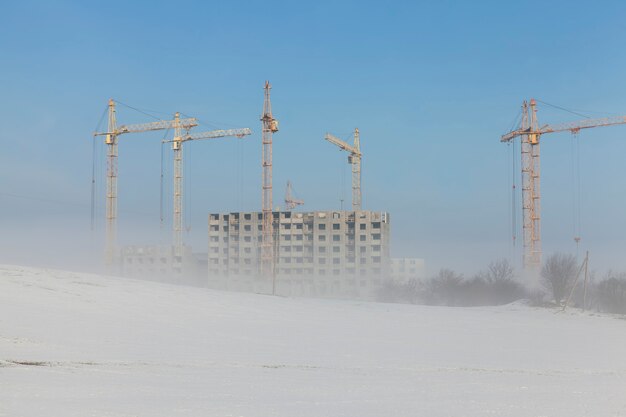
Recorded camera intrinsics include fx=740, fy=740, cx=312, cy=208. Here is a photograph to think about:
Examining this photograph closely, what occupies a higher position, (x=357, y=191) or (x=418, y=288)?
(x=357, y=191)

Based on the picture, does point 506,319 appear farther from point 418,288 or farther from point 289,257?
point 289,257

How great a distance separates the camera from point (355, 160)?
146m

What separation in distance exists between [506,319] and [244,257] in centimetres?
9292

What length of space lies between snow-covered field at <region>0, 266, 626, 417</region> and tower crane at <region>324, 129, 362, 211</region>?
10141 centimetres

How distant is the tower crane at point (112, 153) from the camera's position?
4242 inches

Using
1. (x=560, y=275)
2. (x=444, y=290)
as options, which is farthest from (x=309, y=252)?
(x=560, y=275)

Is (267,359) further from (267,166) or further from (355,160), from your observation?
(355,160)

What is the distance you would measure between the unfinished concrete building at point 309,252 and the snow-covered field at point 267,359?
85.8 meters

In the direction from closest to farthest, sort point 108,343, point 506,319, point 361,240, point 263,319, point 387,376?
point 387,376
point 108,343
point 263,319
point 506,319
point 361,240

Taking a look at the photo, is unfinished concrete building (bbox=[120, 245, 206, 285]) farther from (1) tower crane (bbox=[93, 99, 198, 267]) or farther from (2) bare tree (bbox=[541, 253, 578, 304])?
(2) bare tree (bbox=[541, 253, 578, 304])

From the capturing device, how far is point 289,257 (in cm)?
13175

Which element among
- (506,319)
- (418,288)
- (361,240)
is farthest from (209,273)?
(506,319)

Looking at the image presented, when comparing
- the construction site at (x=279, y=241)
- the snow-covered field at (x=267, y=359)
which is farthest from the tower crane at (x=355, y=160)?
the snow-covered field at (x=267, y=359)

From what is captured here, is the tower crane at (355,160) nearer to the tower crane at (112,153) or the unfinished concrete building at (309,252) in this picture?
the unfinished concrete building at (309,252)
